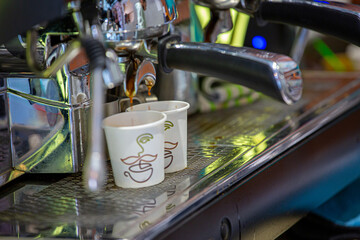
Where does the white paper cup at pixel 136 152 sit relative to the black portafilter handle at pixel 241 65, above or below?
below

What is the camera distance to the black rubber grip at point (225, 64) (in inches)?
26.7

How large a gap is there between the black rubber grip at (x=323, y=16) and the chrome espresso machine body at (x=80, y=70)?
18 cm

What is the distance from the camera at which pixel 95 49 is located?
53cm

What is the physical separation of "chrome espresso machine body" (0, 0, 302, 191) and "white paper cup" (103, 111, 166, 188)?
35mm

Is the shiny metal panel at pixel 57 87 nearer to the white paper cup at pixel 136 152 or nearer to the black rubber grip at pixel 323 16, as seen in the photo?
the white paper cup at pixel 136 152

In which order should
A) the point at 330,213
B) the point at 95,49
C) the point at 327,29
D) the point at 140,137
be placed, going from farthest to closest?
the point at 330,213, the point at 327,29, the point at 140,137, the point at 95,49

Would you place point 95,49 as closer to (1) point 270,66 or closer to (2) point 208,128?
(1) point 270,66

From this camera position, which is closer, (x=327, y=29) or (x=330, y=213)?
(x=327, y=29)

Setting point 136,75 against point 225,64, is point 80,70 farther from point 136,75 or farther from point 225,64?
point 225,64

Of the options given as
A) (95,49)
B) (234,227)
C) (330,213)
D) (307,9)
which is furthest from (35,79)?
(330,213)

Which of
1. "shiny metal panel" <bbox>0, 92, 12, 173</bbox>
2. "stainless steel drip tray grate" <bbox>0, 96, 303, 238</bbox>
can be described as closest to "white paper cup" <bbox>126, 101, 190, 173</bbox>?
"stainless steel drip tray grate" <bbox>0, 96, 303, 238</bbox>

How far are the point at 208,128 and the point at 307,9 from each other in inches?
11.0

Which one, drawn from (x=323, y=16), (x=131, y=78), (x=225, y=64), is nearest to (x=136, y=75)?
(x=131, y=78)

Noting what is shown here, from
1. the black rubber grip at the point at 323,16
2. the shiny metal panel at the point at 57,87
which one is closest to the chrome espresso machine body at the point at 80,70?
the shiny metal panel at the point at 57,87
